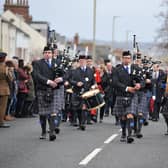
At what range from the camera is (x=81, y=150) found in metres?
12.7

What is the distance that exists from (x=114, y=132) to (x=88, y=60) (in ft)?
8.06

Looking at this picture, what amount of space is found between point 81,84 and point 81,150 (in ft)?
15.3

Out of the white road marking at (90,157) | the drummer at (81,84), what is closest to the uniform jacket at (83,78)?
the drummer at (81,84)

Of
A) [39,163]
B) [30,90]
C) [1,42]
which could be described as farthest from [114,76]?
[1,42]

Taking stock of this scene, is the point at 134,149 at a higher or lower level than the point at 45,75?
lower

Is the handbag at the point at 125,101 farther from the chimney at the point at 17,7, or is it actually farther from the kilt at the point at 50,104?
the chimney at the point at 17,7

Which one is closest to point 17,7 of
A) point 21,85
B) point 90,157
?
point 21,85

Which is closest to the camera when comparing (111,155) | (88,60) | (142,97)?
(111,155)

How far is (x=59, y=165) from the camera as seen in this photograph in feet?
35.2

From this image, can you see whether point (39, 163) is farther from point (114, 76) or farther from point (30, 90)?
point (30, 90)

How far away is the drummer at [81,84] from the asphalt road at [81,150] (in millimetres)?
447

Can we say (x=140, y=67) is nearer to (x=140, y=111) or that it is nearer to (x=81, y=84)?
(x=140, y=111)

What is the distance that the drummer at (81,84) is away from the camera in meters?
17.3

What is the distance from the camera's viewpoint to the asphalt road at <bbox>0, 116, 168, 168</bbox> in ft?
36.1
